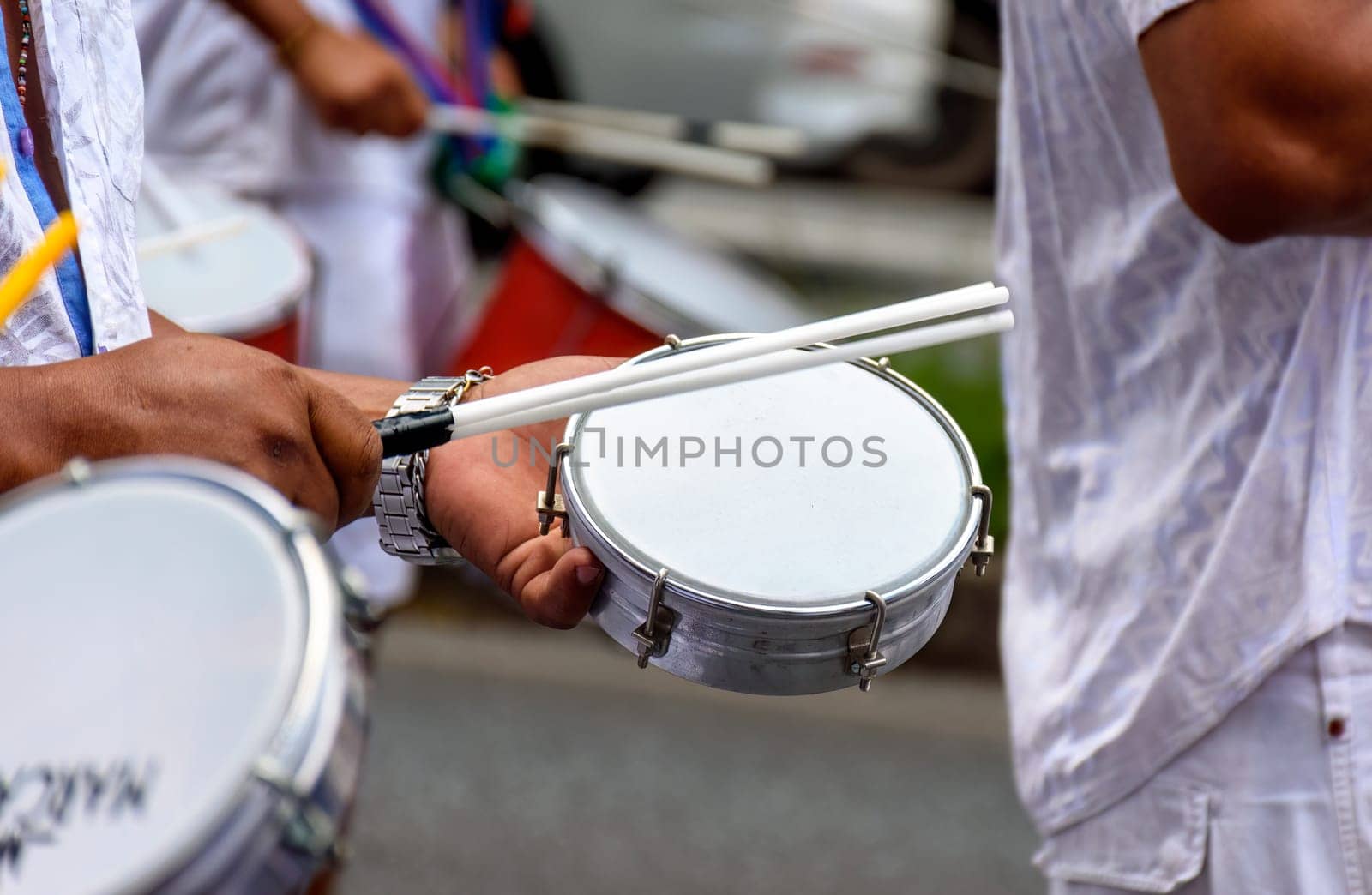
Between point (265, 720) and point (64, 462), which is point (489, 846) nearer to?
point (64, 462)

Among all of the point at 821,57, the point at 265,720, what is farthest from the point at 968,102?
the point at 265,720

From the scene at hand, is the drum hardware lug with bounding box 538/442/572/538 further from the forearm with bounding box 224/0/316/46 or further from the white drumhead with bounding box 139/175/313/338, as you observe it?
the forearm with bounding box 224/0/316/46

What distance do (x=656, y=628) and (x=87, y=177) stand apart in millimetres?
506

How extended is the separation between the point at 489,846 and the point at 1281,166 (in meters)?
2.01

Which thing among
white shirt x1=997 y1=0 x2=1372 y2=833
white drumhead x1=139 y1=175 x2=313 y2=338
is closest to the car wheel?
white drumhead x1=139 y1=175 x2=313 y2=338

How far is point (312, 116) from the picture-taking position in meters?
2.57

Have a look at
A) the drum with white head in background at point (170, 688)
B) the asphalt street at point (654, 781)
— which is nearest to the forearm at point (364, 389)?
the drum with white head in background at point (170, 688)

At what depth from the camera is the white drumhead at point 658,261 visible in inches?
90.3

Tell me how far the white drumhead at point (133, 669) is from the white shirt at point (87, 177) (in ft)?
0.85

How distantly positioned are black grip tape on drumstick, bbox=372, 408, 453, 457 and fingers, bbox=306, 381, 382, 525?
0.02m

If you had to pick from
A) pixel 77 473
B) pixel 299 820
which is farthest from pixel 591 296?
pixel 299 820

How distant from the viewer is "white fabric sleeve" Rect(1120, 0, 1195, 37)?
3.42 ft

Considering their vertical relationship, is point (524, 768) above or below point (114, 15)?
below

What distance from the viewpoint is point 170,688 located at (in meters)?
0.67
